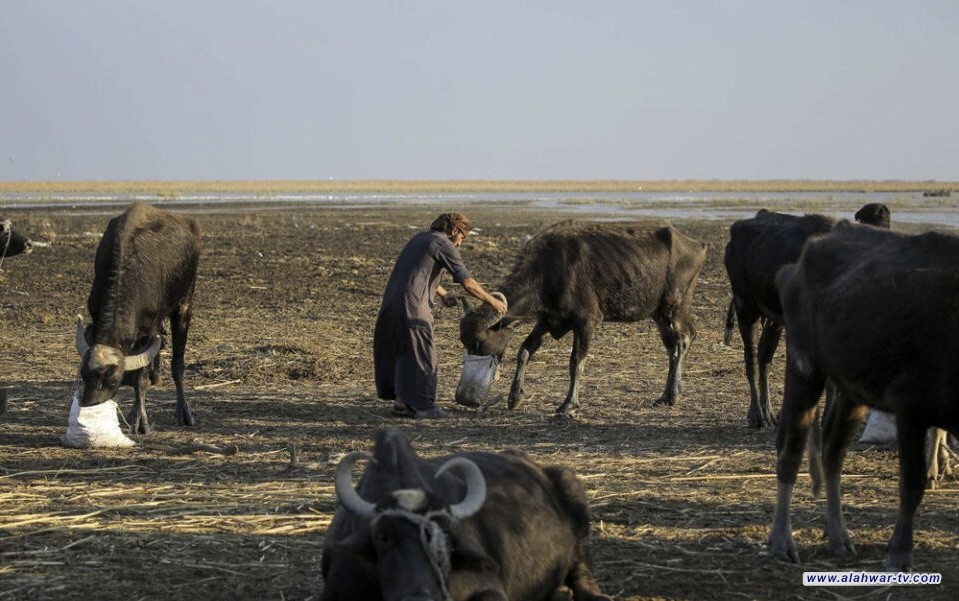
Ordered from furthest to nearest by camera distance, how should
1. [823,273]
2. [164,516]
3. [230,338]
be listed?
[230,338] → [164,516] → [823,273]

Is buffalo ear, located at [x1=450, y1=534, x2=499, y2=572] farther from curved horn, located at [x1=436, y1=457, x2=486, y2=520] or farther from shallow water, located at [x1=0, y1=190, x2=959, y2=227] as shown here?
shallow water, located at [x1=0, y1=190, x2=959, y2=227]

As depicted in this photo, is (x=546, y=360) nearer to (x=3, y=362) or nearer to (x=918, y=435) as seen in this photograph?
(x=3, y=362)

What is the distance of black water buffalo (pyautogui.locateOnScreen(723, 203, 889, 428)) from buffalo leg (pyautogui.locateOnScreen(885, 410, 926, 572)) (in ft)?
16.4

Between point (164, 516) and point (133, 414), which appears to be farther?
point (133, 414)

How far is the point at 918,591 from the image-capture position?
7.08 metres

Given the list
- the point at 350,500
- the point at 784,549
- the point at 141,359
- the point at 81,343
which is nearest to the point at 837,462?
the point at 784,549

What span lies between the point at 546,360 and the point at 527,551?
1061cm

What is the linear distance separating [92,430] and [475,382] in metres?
4.00

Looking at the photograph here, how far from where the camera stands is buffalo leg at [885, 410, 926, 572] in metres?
7.14

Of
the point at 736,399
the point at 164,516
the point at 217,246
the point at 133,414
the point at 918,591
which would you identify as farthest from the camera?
the point at 217,246

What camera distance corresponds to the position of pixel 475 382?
13453mm

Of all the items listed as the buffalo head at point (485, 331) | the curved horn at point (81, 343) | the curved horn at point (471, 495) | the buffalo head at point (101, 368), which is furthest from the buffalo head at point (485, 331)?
the curved horn at point (471, 495)

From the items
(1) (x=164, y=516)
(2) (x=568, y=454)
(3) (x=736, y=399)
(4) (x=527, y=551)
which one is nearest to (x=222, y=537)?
(1) (x=164, y=516)

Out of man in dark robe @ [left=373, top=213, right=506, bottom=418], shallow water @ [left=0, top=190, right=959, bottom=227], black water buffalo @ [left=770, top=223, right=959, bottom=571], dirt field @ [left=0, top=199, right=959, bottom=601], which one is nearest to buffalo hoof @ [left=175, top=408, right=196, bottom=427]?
dirt field @ [left=0, top=199, right=959, bottom=601]
